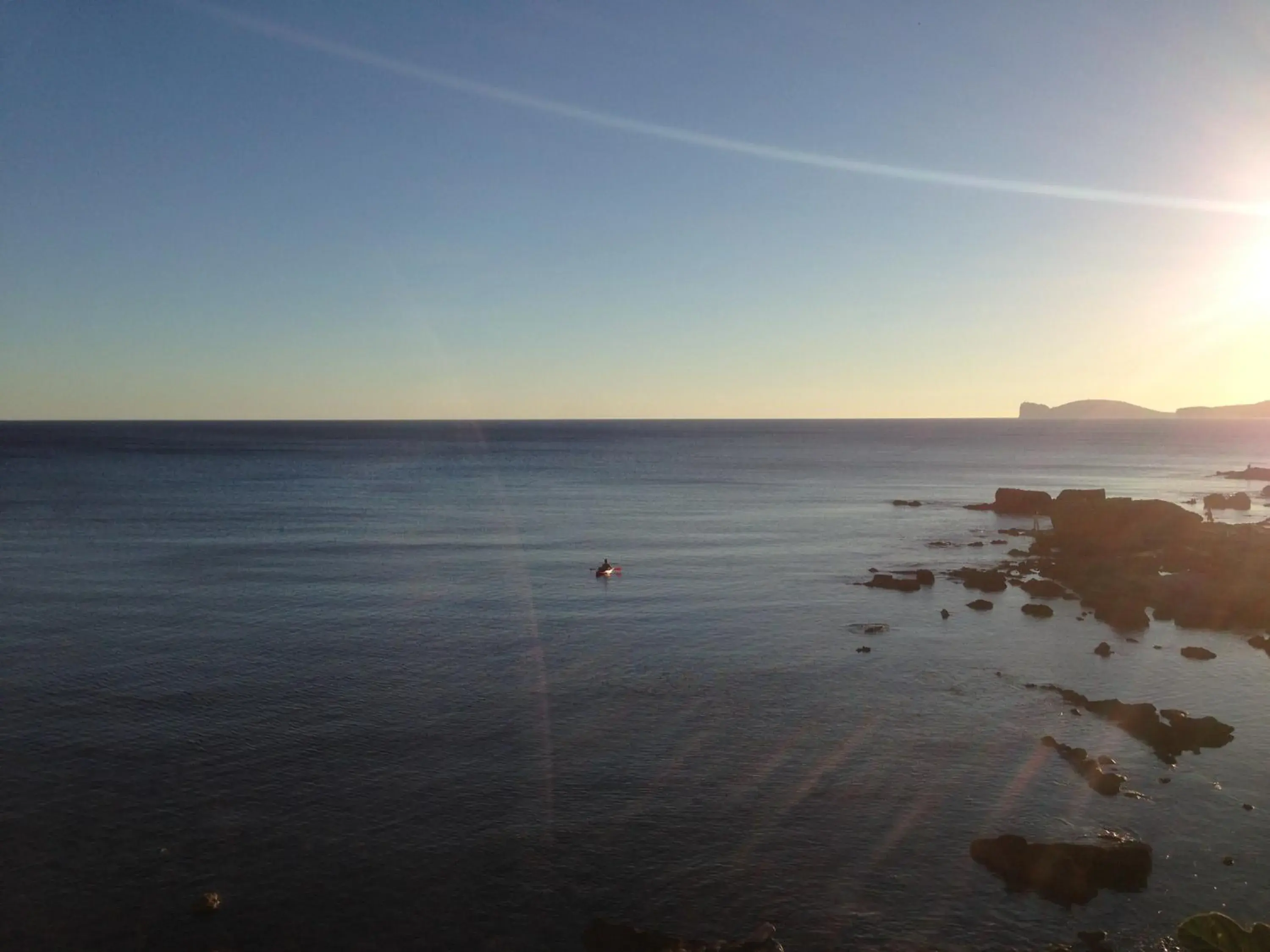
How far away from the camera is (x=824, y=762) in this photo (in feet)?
104

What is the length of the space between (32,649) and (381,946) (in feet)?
111

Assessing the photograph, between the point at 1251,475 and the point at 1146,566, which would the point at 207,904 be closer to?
the point at 1146,566

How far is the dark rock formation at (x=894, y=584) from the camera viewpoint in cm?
6272

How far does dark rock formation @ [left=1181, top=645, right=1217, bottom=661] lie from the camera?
45281 mm

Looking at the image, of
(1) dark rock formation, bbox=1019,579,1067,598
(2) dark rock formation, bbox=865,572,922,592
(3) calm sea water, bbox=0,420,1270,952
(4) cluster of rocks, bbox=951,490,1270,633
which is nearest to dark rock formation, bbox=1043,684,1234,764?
(3) calm sea water, bbox=0,420,1270,952

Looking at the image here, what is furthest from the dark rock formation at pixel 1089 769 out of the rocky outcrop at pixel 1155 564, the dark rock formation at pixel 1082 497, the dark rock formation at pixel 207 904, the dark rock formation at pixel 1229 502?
the dark rock formation at pixel 1229 502

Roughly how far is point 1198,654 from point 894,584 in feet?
67.7

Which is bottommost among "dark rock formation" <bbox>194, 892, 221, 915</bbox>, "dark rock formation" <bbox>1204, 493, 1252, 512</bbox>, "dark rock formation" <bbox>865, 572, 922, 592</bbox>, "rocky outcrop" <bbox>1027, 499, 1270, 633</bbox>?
"dark rock formation" <bbox>194, 892, 221, 915</bbox>

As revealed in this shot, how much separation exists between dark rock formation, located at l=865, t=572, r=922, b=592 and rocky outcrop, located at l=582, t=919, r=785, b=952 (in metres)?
44.0

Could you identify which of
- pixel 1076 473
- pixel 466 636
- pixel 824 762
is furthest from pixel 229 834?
pixel 1076 473

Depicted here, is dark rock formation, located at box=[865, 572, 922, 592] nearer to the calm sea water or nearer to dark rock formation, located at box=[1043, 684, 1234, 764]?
the calm sea water

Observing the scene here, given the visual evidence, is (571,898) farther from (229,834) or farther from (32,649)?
(32,649)

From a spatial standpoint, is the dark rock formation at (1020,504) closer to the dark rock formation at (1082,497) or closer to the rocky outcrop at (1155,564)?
the dark rock formation at (1082,497)

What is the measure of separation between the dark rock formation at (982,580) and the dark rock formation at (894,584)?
3.68 meters
